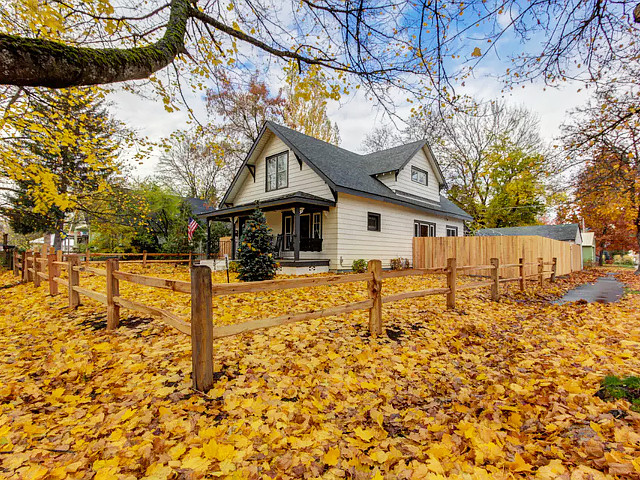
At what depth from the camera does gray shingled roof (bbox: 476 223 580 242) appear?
2766cm

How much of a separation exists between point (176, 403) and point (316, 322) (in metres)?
3.04

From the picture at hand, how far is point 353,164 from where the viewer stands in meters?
16.6

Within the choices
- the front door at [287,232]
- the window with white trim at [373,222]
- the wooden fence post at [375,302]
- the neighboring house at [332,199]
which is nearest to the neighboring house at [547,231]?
the neighboring house at [332,199]

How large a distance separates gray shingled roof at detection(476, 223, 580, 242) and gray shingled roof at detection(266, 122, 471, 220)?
11.9m

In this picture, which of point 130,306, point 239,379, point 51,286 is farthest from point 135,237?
point 239,379

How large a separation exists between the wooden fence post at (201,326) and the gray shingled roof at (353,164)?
9.80 m

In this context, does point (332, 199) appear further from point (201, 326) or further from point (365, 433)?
point (365, 433)

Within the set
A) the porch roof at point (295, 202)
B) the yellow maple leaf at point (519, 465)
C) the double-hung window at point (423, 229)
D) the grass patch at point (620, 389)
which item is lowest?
the yellow maple leaf at point (519, 465)

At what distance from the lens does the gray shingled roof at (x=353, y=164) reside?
13164 mm

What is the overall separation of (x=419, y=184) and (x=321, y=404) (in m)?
17.0

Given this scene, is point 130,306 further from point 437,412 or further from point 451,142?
point 451,142

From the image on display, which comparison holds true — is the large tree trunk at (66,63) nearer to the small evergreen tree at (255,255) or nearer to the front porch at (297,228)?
the small evergreen tree at (255,255)

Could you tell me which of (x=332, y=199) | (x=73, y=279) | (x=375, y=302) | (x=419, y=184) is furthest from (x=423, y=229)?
(x=73, y=279)

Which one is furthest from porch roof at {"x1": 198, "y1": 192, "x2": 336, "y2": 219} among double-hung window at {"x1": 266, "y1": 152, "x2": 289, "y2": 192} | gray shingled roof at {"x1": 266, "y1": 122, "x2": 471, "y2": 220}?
double-hung window at {"x1": 266, "y1": 152, "x2": 289, "y2": 192}
